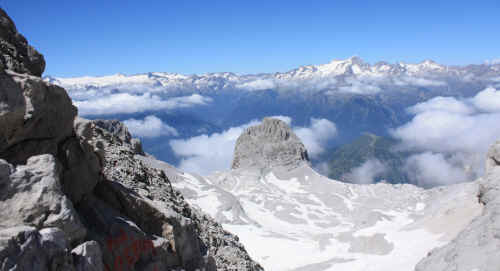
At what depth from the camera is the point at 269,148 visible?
18175 centimetres

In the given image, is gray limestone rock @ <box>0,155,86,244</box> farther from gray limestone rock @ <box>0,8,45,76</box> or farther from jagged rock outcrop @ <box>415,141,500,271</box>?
jagged rock outcrop @ <box>415,141,500,271</box>

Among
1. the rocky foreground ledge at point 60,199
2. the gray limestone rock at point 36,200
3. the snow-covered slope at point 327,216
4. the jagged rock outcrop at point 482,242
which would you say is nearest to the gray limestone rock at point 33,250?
the rocky foreground ledge at point 60,199

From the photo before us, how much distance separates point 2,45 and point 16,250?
807cm

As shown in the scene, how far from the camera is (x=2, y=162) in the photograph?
895 centimetres

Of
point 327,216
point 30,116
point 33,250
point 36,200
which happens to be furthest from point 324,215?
point 33,250

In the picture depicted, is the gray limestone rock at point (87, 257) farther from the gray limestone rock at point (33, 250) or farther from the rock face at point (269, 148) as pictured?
the rock face at point (269, 148)

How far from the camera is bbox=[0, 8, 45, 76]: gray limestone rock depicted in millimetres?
12820

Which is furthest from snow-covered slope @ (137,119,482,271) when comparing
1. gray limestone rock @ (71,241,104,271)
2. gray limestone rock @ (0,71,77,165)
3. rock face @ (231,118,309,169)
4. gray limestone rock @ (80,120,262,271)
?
gray limestone rock @ (71,241,104,271)

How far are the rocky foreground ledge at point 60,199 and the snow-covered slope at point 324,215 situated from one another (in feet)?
94.7

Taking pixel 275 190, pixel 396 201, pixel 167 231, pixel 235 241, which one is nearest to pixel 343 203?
pixel 396 201

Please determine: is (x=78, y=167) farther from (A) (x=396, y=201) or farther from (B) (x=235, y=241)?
(A) (x=396, y=201)

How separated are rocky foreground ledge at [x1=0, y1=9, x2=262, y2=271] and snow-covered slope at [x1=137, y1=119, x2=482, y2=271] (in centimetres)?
2885

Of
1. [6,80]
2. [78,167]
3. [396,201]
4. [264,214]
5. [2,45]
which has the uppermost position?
[396,201]

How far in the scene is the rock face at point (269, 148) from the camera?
17888cm
